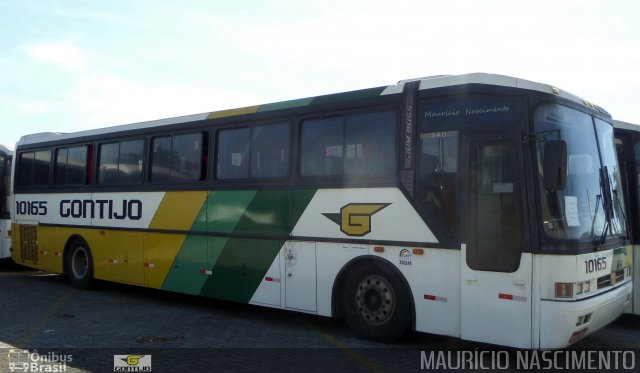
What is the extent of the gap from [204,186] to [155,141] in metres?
1.79

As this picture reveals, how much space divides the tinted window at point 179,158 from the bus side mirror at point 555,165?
5772 mm

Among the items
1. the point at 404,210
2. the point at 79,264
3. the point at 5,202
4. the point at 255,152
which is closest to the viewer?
the point at 404,210

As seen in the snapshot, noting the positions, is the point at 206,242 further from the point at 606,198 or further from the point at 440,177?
the point at 606,198

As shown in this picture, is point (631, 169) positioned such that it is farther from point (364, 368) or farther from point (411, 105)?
point (364, 368)

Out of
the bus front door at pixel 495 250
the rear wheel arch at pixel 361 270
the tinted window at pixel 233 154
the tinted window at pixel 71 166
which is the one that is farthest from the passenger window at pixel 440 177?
the tinted window at pixel 71 166

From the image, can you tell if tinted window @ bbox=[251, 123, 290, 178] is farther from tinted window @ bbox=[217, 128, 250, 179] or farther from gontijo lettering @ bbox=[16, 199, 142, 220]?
gontijo lettering @ bbox=[16, 199, 142, 220]

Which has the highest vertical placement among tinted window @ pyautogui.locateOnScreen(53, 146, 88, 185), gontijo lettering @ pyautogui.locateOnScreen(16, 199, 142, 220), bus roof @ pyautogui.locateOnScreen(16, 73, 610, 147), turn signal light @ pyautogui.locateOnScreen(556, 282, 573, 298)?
bus roof @ pyautogui.locateOnScreen(16, 73, 610, 147)

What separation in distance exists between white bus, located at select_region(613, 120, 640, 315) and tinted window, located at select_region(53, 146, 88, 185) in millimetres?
10159

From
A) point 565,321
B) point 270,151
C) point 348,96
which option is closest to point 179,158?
point 270,151

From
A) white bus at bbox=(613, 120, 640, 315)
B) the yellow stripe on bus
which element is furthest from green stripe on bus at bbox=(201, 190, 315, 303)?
white bus at bbox=(613, 120, 640, 315)

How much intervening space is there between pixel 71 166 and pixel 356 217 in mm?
7791

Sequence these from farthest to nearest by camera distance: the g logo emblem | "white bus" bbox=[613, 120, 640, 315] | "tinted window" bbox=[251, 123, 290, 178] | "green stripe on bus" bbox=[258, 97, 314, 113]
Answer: "tinted window" bbox=[251, 123, 290, 178]
"green stripe on bus" bbox=[258, 97, 314, 113]
"white bus" bbox=[613, 120, 640, 315]
the g logo emblem

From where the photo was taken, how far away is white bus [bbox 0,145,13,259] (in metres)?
15.1

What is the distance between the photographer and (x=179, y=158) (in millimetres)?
10562
